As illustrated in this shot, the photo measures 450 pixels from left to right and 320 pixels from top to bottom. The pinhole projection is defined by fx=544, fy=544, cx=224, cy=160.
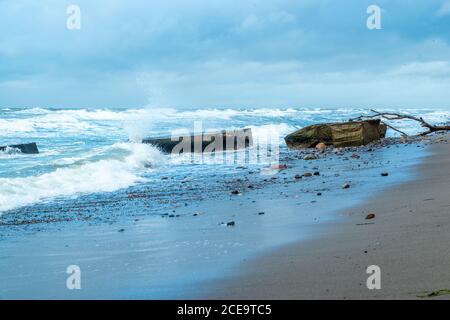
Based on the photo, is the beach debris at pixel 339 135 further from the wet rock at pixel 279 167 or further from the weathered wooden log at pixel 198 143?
the wet rock at pixel 279 167

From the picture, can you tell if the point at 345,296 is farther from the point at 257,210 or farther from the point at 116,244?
the point at 257,210

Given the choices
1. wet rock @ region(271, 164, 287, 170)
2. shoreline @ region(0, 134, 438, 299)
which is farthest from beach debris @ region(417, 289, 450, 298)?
wet rock @ region(271, 164, 287, 170)

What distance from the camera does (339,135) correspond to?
2011cm

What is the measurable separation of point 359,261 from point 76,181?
880 cm

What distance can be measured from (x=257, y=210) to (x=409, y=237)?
10.5 ft

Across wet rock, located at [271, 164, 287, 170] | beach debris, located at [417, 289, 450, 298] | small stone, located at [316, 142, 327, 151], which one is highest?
small stone, located at [316, 142, 327, 151]

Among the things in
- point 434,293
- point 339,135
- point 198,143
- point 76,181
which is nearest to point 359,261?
point 434,293

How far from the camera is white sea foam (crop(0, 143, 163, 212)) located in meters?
10.3
